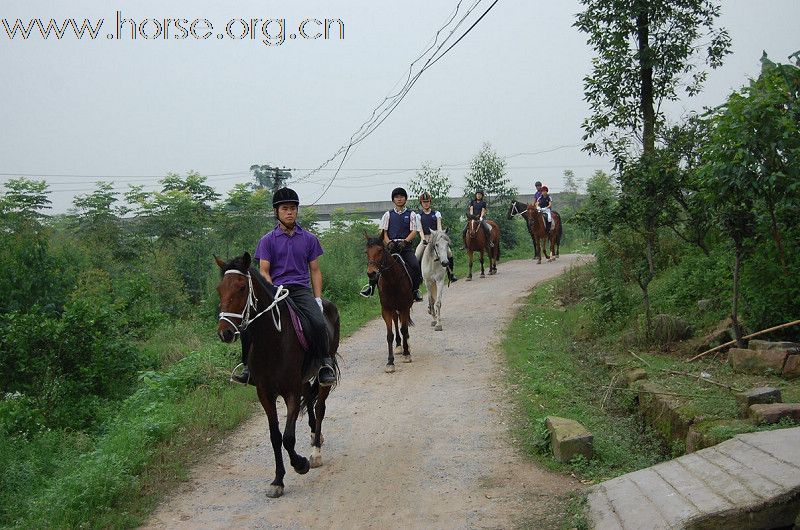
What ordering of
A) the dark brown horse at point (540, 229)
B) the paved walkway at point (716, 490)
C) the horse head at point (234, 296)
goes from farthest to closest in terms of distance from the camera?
the dark brown horse at point (540, 229), the horse head at point (234, 296), the paved walkway at point (716, 490)

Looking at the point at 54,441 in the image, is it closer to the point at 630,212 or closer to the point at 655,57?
the point at 630,212

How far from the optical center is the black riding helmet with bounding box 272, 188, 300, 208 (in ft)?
23.0

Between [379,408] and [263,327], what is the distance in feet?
10.3

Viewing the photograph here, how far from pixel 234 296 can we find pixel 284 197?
1.48 m

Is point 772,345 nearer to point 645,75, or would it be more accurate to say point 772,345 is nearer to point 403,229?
point 403,229

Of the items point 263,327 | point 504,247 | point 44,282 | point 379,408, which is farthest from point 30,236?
point 504,247

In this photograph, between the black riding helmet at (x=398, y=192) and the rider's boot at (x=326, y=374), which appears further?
the black riding helmet at (x=398, y=192)

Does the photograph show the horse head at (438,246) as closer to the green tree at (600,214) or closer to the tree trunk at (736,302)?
the green tree at (600,214)

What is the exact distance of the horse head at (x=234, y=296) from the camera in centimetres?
575

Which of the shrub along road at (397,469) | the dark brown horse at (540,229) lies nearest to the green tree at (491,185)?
the dark brown horse at (540,229)

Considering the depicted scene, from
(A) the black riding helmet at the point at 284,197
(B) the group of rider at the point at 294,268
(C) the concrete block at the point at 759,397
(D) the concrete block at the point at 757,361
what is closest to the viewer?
(C) the concrete block at the point at 759,397

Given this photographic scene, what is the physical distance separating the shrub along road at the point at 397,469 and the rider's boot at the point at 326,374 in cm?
90

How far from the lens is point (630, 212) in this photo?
1095 cm

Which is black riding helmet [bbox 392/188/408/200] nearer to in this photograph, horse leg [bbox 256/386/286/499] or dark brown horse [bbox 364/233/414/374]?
dark brown horse [bbox 364/233/414/374]
